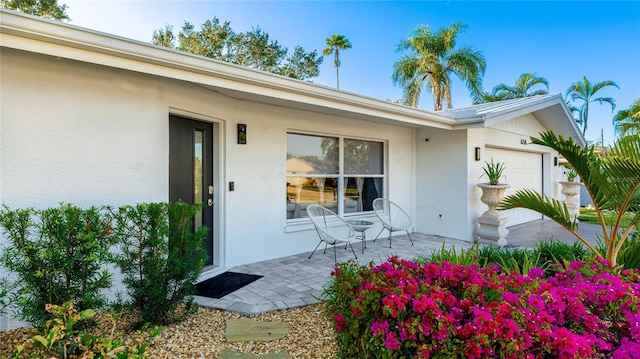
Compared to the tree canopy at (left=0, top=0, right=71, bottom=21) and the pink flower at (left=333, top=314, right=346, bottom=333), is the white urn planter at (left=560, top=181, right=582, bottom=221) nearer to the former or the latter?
the pink flower at (left=333, top=314, right=346, bottom=333)

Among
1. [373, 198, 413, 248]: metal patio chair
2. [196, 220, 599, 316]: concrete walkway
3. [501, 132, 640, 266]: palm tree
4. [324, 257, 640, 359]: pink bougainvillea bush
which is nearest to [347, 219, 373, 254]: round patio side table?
[196, 220, 599, 316]: concrete walkway

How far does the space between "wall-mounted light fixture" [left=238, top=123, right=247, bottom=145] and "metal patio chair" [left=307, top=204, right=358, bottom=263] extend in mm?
1486

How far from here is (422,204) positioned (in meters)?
7.66

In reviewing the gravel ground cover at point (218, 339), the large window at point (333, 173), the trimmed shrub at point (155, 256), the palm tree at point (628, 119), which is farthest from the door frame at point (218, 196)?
the palm tree at point (628, 119)

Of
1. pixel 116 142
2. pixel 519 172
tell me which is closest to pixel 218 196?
pixel 116 142

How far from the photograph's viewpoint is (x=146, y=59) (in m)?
3.11

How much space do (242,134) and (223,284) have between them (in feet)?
6.81

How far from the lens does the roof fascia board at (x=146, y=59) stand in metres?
2.52

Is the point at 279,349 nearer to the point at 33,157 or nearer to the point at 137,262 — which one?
the point at 137,262

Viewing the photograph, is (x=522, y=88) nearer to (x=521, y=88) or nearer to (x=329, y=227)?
(x=521, y=88)

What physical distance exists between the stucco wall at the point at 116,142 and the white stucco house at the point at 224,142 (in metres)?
0.01

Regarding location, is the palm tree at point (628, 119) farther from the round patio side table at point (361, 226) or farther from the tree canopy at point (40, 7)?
the tree canopy at point (40, 7)

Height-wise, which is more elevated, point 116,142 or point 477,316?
point 116,142

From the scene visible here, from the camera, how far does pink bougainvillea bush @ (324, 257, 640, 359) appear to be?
1.71 meters
